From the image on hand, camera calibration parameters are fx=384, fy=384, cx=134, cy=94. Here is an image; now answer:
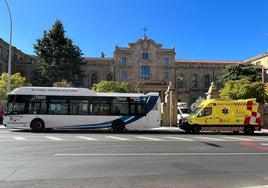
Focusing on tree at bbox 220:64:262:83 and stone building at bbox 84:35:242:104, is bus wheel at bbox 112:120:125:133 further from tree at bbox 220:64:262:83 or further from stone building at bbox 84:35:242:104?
stone building at bbox 84:35:242:104

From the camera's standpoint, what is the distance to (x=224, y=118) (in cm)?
2812

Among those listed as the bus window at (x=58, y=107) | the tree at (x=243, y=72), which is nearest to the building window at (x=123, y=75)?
the tree at (x=243, y=72)

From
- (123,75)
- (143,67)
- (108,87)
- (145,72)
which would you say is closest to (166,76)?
(145,72)

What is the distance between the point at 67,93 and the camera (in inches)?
1042

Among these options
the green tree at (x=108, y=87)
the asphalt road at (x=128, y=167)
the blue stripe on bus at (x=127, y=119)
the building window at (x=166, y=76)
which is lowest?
the asphalt road at (x=128, y=167)

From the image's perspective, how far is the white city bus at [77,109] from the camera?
84.3ft

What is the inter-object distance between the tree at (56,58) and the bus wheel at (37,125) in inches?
1475

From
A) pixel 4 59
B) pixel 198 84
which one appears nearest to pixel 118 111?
pixel 4 59

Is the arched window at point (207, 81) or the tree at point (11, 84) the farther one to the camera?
the arched window at point (207, 81)

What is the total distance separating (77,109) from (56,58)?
38705mm

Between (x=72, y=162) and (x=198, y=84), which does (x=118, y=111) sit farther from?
(x=198, y=84)

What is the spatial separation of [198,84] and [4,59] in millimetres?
38360

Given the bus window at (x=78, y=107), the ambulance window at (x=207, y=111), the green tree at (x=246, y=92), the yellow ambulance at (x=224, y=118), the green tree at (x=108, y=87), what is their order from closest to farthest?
the bus window at (x=78, y=107) → the yellow ambulance at (x=224, y=118) → the ambulance window at (x=207, y=111) → the green tree at (x=246, y=92) → the green tree at (x=108, y=87)

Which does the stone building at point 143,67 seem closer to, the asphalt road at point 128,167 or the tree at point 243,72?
the tree at point 243,72
